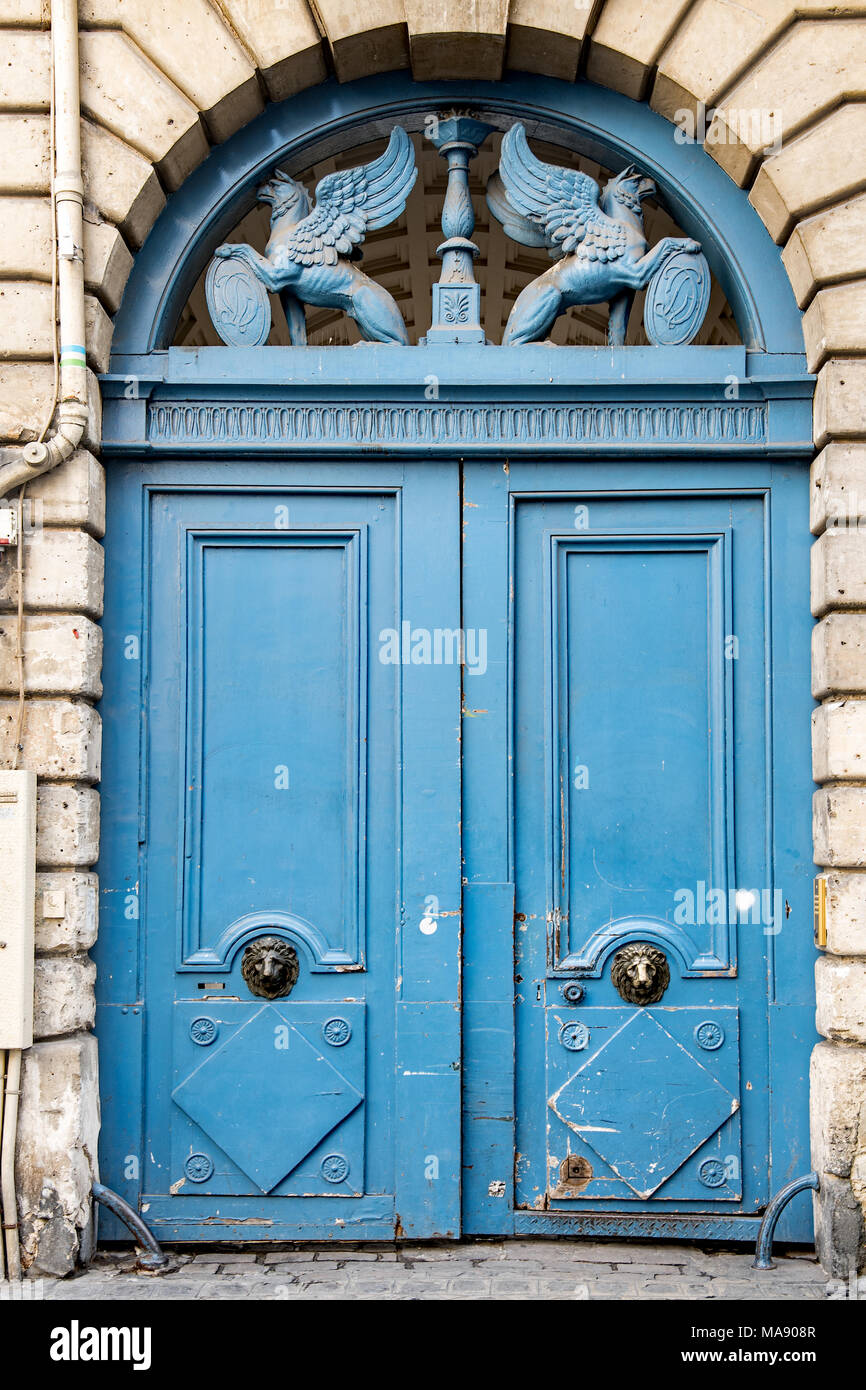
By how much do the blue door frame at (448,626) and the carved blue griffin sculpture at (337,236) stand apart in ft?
0.52

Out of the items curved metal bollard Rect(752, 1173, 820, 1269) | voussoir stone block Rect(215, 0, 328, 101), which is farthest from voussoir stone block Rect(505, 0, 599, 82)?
curved metal bollard Rect(752, 1173, 820, 1269)

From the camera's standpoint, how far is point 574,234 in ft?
15.3

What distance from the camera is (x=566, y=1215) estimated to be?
437cm

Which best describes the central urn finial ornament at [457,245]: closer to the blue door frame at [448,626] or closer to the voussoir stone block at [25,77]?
the blue door frame at [448,626]

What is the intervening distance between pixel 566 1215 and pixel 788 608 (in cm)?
257

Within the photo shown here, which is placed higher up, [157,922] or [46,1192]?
[157,922]

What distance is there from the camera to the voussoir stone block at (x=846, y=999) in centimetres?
416

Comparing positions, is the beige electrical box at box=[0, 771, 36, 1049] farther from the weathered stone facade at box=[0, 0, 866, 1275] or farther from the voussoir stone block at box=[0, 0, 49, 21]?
the voussoir stone block at box=[0, 0, 49, 21]

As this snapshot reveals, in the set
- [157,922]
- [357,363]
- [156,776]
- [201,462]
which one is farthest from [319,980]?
[357,363]

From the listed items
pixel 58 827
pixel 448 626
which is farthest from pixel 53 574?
pixel 448 626

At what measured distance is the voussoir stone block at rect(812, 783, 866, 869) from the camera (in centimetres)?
419

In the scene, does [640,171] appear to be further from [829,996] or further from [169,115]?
[829,996]

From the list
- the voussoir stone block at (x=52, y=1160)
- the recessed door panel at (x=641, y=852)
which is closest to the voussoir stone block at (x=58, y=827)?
the voussoir stone block at (x=52, y=1160)

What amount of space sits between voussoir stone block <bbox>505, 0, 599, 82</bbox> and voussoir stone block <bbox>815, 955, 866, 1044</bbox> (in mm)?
3747
